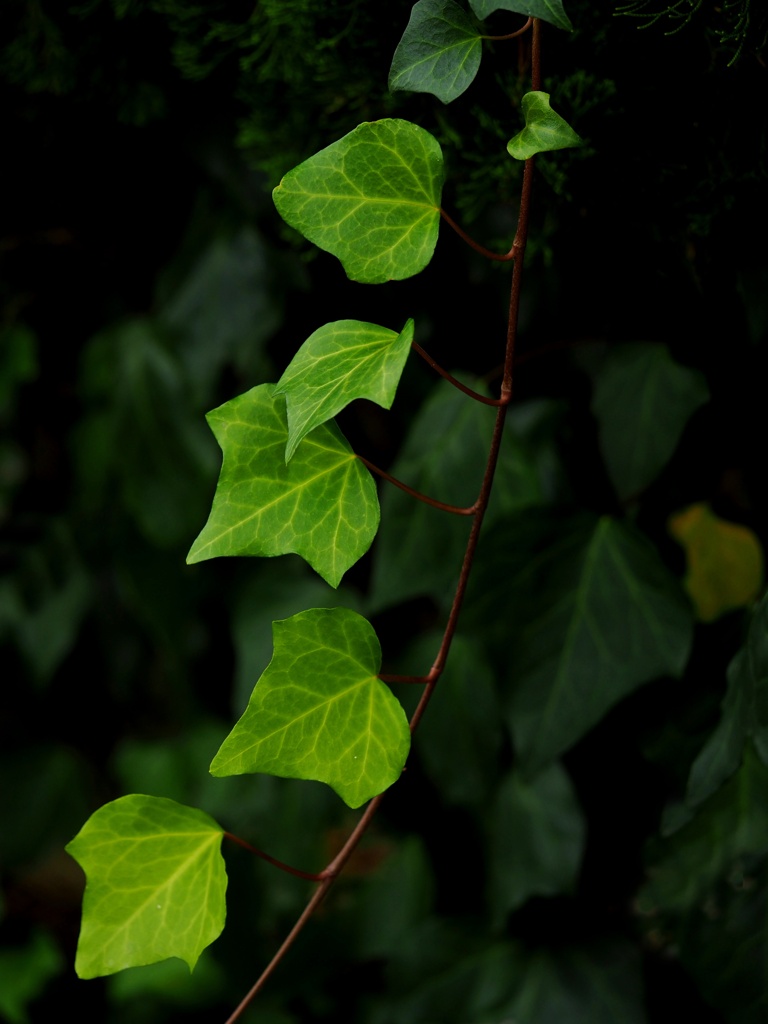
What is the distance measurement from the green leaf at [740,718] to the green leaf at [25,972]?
1.02 meters

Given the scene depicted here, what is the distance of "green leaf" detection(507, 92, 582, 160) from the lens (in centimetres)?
39

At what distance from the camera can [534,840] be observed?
2.44 feet

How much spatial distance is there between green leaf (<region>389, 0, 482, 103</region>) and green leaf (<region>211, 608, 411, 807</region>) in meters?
0.24

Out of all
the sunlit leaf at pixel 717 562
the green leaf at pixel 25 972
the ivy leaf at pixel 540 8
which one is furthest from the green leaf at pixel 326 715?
the green leaf at pixel 25 972

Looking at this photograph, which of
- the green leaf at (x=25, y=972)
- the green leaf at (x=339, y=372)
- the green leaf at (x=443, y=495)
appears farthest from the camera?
the green leaf at (x=25, y=972)

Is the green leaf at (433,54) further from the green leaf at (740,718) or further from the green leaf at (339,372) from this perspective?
the green leaf at (740,718)

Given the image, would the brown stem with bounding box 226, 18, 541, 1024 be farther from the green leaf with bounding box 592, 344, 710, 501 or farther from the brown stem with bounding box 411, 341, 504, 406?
the green leaf with bounding box 592, 344, 710, 501

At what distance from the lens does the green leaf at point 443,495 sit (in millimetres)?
677

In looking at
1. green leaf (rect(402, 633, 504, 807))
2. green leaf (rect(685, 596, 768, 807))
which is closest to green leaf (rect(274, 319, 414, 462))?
green leaf (rect(685, 596, 768, 807))

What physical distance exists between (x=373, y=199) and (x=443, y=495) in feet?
0.95

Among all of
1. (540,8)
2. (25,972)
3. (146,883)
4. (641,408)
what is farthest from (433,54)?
(25,972)

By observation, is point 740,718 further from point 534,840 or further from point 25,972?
point 25,972

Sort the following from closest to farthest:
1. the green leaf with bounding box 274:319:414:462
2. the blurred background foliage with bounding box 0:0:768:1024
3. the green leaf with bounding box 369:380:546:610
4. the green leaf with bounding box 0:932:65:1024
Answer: the green leaf with bounding box 274:319:414:462, the blurred background foliage with bounding box 0:0:768:1024, the green leaf with bounding box 369:380:546:610, the green leaf with bounding box 0:932:65:1024

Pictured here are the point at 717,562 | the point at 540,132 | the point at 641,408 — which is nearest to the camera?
the point at 540,132
